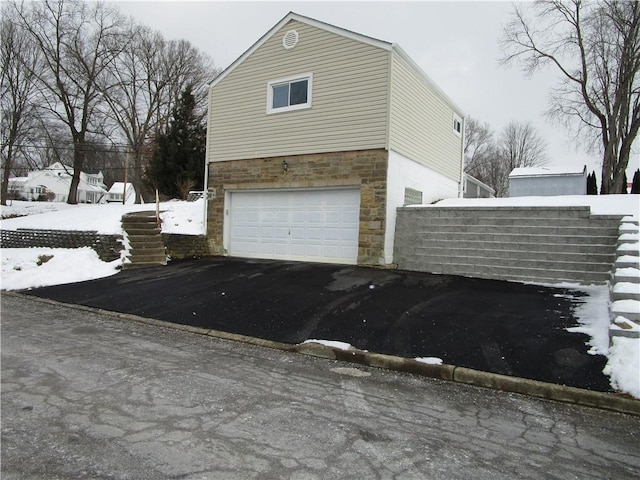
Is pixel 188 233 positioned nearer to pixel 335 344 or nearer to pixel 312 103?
pixel 312 103

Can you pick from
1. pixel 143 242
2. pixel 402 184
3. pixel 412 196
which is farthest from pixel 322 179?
pixel 143 242

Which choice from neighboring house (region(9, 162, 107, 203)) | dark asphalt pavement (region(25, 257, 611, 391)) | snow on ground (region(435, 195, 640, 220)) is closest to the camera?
dark asphalt pavement (region(25, 257, 611, 391))

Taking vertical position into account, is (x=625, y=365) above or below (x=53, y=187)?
below

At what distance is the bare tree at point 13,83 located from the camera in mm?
28016

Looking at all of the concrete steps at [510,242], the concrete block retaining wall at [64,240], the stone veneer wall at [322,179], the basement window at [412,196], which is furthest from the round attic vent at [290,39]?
the concrete block retaining wall at [64,240]

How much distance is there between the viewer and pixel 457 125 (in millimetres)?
16766

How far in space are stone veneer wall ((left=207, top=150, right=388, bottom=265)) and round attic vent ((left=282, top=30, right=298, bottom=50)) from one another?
3.26 metres

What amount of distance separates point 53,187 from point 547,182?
64.0m

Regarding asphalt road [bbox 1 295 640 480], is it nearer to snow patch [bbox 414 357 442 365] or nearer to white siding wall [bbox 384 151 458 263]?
snow patch [bbox 414 357 442 365]

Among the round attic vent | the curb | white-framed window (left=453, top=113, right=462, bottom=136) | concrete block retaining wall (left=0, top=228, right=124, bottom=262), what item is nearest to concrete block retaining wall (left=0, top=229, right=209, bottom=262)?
concrete block retaining wall (left=0, top=228, right=124, bottom=262)

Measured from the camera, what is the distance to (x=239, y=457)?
9.48 ft

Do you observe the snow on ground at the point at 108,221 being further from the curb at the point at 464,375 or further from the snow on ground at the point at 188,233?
the curb at the point at 464,375

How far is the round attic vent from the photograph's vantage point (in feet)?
40.6

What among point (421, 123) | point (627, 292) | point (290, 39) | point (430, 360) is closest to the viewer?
point (430, 360)
